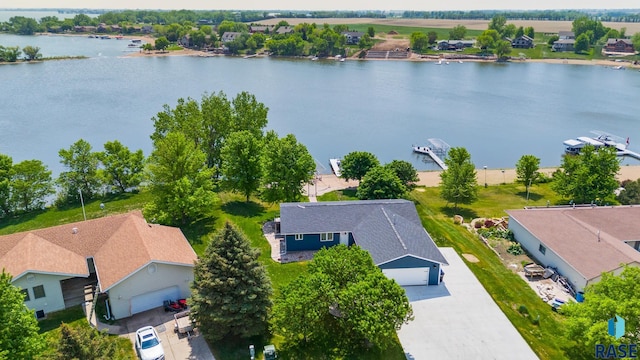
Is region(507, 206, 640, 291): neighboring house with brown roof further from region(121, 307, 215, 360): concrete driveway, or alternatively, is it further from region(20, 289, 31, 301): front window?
region(20, 289, 31, 301): front window

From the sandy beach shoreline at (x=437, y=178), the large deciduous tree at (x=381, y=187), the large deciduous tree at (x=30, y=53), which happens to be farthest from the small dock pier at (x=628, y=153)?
the large deciduous tree at (x=30, y=53)

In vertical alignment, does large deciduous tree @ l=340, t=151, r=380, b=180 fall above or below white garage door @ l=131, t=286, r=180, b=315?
above

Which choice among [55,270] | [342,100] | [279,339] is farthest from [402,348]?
[342,100]

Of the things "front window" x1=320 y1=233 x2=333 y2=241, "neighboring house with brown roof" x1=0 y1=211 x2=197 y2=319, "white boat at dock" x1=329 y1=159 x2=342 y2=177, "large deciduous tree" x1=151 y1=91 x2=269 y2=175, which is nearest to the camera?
"neighboring house with brown roof" x1=0 y1=211 x2=197 y2=319

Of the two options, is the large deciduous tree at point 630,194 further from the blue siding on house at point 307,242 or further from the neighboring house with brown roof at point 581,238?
the blue siding on house at point 307,242

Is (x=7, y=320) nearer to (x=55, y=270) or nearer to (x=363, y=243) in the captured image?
(x=55, y=270)

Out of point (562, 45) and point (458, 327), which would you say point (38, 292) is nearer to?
point (458, 327)

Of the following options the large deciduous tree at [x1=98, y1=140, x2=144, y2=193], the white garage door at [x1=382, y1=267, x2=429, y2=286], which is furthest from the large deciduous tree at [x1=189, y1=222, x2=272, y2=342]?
the large deciduous tree at [x1=98, y1=140, x2=144, y2=193]
